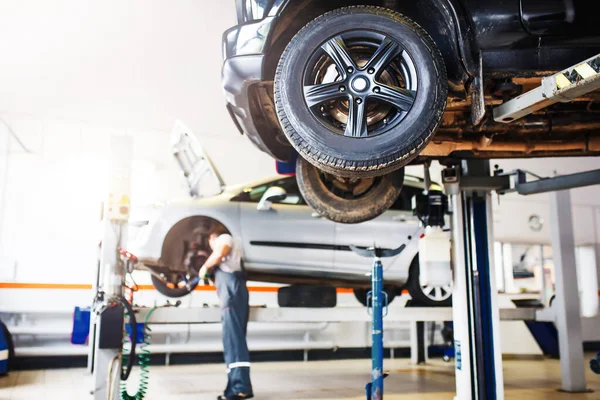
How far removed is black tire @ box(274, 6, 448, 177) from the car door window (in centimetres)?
287

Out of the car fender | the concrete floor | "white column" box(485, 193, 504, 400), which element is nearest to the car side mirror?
the car fender

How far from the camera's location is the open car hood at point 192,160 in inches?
178

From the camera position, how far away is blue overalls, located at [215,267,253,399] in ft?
12.3

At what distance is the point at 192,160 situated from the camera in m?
4.74

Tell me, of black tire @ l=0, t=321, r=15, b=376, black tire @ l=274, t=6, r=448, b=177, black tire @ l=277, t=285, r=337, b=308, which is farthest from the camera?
black tire @ l=0, t=321, r=15, b=376

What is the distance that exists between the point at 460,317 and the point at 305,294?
60.1 inches

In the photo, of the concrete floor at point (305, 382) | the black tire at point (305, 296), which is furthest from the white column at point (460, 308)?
the black tire at point (305, 296)

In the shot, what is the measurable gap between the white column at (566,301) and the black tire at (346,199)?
→ 1783 mm

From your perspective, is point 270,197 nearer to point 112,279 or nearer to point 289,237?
point 289,237

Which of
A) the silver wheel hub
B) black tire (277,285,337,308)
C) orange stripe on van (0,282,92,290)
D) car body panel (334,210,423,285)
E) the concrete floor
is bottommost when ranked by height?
the concrete floor

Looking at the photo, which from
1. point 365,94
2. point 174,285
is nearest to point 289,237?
point 174,285

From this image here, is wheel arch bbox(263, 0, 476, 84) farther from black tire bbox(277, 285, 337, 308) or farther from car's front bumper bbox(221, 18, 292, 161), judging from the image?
black tire bbox(277, 285, 337, 308)

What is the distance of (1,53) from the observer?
4.96 meters

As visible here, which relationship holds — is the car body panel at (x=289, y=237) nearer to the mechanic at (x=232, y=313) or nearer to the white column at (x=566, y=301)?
the mechanic at (x=232, y=313)
